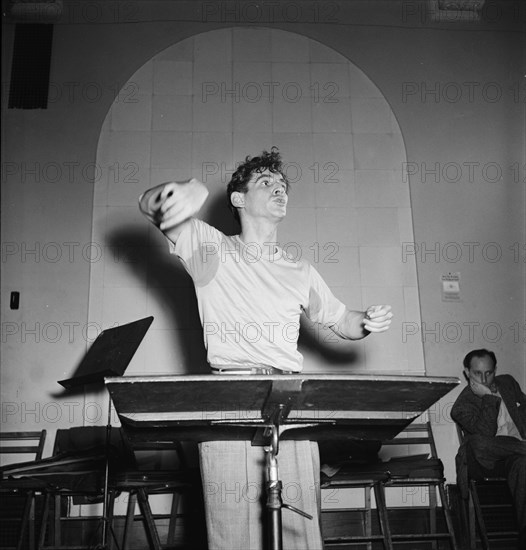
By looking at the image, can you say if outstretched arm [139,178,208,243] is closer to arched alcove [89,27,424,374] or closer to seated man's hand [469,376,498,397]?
arched alcove [89,27,424,374]

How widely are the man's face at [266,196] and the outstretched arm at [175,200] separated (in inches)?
22.8

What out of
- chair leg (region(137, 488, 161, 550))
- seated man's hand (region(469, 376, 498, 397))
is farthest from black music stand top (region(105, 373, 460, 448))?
seated man's hand (region(469, 376, 498, 397))

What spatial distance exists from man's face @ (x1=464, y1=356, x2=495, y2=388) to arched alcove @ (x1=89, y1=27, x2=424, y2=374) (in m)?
0.33

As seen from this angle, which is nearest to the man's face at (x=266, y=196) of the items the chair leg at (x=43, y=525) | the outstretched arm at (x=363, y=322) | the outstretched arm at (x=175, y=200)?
the outstretched arm at (x=363, y=322)

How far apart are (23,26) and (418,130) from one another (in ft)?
8.87

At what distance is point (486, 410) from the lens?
11.5ft

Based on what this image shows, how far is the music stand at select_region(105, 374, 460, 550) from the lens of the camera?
1.43m

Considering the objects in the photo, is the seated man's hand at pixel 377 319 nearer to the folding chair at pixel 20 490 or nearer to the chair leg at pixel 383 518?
the chair leg at pixel 383 518

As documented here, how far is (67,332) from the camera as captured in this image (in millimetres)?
3934

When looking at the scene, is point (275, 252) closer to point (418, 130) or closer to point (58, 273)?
point (58, 273)

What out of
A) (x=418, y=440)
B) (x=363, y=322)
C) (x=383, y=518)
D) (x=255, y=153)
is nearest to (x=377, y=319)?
(x=363, y=322)

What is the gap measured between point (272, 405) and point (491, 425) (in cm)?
232

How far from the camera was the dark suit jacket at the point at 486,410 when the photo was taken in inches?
137

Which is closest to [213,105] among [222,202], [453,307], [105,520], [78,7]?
[222,202]
